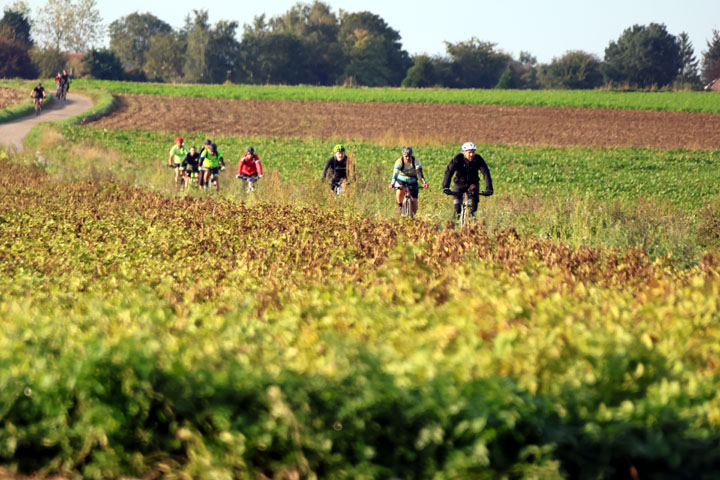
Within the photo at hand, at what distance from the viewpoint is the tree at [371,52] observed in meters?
113

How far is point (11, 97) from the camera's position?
63.4m

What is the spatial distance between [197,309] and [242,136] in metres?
42.8

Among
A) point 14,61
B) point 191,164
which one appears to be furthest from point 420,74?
point 191,164

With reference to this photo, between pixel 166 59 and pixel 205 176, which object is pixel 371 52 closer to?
pixel 166 59

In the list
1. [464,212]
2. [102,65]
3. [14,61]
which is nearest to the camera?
[464,212]

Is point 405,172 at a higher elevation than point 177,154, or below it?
higher

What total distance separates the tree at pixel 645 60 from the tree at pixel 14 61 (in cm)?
6634

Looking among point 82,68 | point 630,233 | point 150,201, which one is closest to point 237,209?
point 150,201

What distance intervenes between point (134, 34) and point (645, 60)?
8535 centimetres

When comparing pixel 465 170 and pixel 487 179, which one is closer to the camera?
pixel 487 179

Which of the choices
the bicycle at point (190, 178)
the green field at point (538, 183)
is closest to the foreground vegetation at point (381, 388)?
Answer: the green field at point (538, 183)

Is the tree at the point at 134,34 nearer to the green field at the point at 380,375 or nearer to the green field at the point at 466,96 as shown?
the green field at the point at 466,96

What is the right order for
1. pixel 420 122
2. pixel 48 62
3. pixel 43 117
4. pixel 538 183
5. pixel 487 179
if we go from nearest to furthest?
1. pixel 487 179
2. pixel 538 183
3. pixel 43 117
4. pixel 420 122
5. pixel 48 62

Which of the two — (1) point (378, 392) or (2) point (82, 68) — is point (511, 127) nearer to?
(1) point (378, 392)
